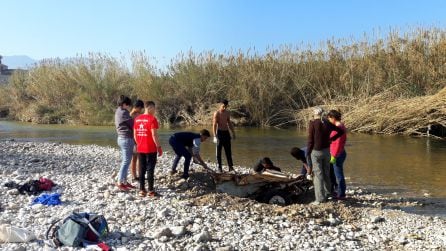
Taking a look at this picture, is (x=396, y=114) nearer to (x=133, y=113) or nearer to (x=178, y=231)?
(x=133, y=113)

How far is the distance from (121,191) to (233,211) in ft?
→ 7.92

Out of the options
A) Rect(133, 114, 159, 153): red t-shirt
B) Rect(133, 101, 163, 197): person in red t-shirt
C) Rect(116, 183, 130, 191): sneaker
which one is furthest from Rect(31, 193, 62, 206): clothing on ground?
Rect(133, 114, 159, 153): red t-shirt

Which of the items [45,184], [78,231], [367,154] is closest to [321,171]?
[78,231]

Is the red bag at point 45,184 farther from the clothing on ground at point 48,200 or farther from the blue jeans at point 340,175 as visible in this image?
the blue jeans at point 340,175

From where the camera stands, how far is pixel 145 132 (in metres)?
8.95

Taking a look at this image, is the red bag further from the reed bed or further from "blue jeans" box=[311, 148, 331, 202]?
the reed bed

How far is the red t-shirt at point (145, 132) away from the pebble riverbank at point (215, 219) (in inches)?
34.2

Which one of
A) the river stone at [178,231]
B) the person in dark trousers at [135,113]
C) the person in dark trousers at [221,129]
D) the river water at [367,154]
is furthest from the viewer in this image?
the person in dark trousers at [221,129]

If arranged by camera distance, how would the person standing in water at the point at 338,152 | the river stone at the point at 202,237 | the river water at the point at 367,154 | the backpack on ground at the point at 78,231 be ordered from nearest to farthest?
the backpack on ground at the point at 78,231 → the river stone at the point at 202,237 → the person standing in water at the point at 338,152 → the river water at the point at 367,154

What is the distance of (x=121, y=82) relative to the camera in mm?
32812

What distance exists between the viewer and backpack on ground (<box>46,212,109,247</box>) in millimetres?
6160

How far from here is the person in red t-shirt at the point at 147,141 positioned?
8.91m

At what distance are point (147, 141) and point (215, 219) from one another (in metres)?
2.19

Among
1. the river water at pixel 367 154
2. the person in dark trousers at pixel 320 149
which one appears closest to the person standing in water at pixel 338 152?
the person in dark trousers at pixel 320 149
